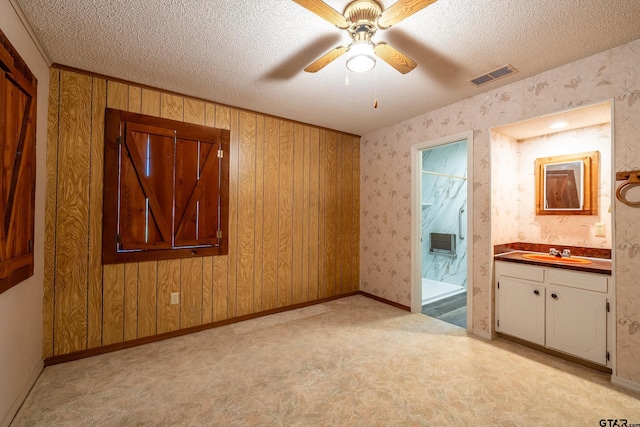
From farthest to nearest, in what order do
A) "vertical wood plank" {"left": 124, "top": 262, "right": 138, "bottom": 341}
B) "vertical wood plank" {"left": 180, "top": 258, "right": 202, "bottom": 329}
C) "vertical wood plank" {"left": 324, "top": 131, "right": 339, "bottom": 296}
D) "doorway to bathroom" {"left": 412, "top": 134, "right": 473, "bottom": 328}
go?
"doorway to bathroom" {"left": 412, "top": 134, "right": 473, "bottom": 328}
"vertical wood plank" {"left": 324, "top": 131, "right": 339, "bottom": 296}
"vertical wood plank" {"left": 180, "top": 258, "right": 202, "bottom": 329}
"vertical wood plank" {"left": 124, "top": 262, "right": 138, "bottom": 341}

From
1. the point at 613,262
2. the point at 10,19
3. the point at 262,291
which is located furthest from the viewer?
the point at 262,291

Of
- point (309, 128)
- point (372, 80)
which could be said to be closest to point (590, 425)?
point (372, 80)

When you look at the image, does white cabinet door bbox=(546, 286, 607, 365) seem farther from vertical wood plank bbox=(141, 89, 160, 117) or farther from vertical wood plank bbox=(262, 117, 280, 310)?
vertical wood plank bbox=(141, 89, 160, 117)

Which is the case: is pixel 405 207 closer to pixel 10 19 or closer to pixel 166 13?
pixel 166 13

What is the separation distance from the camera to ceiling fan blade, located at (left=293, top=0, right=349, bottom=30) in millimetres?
1364

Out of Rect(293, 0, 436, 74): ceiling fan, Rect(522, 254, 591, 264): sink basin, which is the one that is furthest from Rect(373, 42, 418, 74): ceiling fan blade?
Rect(522, 254, 591, 264): sink basin

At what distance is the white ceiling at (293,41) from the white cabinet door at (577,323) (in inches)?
74.8

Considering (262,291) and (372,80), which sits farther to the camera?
(262,291)

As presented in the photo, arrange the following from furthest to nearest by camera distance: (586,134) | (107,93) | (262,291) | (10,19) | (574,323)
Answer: (262,291)
(586,134)
(107,93)
(574,323)
(10,19)

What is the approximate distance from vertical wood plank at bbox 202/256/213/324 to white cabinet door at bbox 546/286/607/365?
10.6ft

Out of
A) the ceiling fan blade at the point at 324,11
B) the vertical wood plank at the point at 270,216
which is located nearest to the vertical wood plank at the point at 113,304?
the vertical wood plank at the point at 270,216

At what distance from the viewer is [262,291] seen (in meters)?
3.42

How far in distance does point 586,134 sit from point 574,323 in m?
1.80

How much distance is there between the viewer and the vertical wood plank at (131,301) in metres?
2.60
